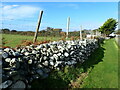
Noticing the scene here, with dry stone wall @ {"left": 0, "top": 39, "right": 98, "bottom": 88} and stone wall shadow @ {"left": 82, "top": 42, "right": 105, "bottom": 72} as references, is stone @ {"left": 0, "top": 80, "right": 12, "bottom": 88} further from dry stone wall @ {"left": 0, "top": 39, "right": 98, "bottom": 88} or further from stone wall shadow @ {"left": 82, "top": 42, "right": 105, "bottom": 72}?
stone wall shadow @ {"left": 82, "top": 42, "right": 105, "bottom": 72}

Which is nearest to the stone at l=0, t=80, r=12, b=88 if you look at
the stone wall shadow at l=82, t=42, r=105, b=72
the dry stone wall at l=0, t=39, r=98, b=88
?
the dry stone wall at l=0, t=39, r=98, b=88

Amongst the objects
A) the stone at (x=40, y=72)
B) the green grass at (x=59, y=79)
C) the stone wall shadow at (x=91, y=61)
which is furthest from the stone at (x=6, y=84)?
the stone wall shadow at (x=91, y=61)

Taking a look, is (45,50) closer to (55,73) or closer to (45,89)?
(55,73)

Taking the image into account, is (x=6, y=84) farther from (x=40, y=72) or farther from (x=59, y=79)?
(x=59, y=79)

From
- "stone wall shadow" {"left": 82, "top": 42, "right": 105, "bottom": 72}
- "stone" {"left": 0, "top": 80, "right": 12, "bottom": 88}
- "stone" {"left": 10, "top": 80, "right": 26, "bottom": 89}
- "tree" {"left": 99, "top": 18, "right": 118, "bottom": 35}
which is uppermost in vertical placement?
"tree" {"left": 99, "top": 18, "right": 118, "bottom": 35}

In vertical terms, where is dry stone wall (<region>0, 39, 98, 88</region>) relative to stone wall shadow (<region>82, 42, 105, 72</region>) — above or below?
above

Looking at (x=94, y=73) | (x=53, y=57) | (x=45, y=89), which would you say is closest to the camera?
(x=45, y=89)

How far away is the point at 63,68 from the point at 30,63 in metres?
1.39

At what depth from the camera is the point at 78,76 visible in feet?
16.0

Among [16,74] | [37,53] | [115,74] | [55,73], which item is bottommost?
[115,74]

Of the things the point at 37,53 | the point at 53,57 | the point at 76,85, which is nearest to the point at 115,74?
the point at 76,85

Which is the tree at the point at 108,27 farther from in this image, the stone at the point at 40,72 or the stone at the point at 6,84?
the stone at the point at 6,84

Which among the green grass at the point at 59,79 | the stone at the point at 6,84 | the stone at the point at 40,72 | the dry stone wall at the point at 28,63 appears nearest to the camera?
the stone at the point at 6,84

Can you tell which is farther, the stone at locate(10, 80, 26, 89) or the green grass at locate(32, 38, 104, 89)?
the green grass at locate(32, 38, 104, 89)
